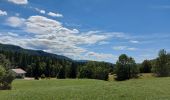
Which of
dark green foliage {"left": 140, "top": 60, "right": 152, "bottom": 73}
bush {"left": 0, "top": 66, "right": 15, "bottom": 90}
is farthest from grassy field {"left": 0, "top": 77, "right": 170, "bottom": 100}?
dark green foliage {"left": 140, "top": 60, "right": 152, "bottom": 73}

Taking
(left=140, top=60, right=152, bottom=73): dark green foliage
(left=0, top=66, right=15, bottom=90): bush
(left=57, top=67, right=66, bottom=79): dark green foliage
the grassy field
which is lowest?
the grassy field

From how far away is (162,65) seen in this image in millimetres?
130125

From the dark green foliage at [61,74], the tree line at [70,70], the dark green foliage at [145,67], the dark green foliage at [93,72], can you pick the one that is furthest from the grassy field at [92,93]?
the dark green foliage at [61,74]

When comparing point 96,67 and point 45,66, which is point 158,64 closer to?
point 96,67

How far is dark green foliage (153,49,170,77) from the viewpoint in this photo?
12871cm

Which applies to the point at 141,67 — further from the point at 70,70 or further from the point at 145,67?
the point at 70,70

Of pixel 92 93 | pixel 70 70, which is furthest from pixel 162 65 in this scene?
pixel 92 93

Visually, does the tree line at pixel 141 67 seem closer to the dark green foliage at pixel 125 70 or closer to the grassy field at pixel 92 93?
the dark green foliage at pixel 125 70

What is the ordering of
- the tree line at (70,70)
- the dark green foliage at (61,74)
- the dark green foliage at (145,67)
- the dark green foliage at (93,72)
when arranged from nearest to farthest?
the dark green foliage at (93,72), the tree line at (70,70), the dark green foliage at (145,67), the dark green foliage at (61,74)

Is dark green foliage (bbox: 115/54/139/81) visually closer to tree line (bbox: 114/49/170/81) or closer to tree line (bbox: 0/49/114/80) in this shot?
tree line (bbox: 114/49/170/81)

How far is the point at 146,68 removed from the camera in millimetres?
159750

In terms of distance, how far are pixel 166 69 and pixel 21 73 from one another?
85457 mm

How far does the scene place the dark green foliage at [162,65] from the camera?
128712 mm

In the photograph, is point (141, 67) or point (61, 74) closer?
point (141, 67)
